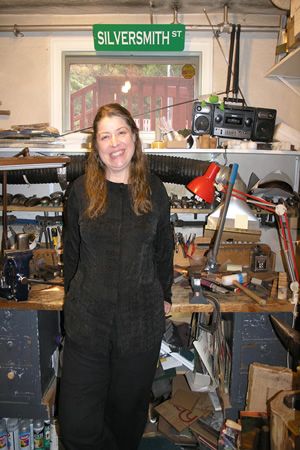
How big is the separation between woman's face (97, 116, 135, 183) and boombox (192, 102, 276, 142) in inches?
40.0

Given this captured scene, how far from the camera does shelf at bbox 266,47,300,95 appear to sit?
74.9 inches

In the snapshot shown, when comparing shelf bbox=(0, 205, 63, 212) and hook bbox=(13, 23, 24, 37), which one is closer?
shelf bbox=(0, 205, 63, 212)

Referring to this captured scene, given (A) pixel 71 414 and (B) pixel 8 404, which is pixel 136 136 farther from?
(B) pixel 8 404

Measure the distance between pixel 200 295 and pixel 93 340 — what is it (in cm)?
63

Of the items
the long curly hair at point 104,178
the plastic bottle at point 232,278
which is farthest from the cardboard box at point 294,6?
the plastic bottle at point 232,278

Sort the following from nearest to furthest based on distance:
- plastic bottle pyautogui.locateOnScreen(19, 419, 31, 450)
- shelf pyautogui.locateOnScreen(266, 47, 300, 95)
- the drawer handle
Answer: the drawer handle → plastic bottle pyautogui.locateOnScreen(19, 419, 31, 450) → shelf pyautogui.locateOnScreen(266, 47, 300, 95)

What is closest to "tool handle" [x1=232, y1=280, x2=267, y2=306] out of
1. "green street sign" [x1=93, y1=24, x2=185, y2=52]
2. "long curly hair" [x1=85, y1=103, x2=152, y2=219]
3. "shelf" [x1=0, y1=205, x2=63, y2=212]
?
"long curly hair" [x1=85, y1=103, x2=152, y2=219]

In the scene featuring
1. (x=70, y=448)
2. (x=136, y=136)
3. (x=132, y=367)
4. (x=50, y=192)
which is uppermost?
(x=136, y=136)

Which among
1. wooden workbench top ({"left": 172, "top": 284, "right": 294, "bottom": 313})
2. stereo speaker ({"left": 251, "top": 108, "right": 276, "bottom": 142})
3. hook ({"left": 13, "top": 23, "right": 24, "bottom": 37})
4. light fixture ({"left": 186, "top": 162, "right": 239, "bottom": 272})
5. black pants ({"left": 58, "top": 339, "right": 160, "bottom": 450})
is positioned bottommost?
black pants ({"left": 58, "top": 339, "right": 160, "bottom": 450})

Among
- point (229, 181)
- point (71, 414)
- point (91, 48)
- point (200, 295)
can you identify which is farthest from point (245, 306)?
point (91, 48)

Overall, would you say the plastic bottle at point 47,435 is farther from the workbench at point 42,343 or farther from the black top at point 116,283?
the black top at point 116,283

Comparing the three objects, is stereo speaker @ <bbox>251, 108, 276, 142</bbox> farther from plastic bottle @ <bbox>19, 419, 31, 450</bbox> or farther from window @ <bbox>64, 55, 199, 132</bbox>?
plastic bottle @ <bbox>19, 419, 31, 450</bbox>

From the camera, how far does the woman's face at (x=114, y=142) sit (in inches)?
49.3

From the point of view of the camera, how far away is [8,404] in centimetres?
167
